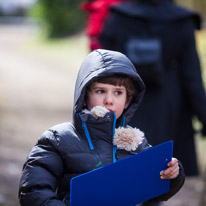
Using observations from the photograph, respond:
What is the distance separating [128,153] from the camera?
8.62 ft

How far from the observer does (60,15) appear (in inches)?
1143

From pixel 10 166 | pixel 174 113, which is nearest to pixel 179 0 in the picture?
pixel 10 166

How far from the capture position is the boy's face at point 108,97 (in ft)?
8.74

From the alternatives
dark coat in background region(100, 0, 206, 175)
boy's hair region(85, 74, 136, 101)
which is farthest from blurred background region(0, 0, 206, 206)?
boy's hair region(85, 74, 136, 101)

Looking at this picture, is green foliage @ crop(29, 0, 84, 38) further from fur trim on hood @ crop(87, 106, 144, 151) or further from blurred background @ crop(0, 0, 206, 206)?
fur trim on hood @ crop(87, 106, 144, 151)

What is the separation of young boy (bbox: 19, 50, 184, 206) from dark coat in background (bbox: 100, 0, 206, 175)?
1.85 metres

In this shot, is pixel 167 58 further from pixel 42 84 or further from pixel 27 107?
pixel 42 84

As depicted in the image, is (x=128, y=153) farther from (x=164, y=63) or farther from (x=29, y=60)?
(x=29, y=60)

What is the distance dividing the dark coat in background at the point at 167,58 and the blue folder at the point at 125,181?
6.83 feet

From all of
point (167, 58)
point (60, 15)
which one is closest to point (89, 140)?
point (167, 58)

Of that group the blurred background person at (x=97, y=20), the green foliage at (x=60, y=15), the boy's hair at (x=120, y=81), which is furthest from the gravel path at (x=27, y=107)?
the green foliage at (x=60, y=15)

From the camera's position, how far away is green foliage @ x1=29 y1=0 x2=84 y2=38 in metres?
28.8

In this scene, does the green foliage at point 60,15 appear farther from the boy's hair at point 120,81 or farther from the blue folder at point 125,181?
the blue folder at point 125,181

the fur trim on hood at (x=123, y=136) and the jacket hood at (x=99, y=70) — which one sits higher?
the jacket hood at (x=99, y=70)
